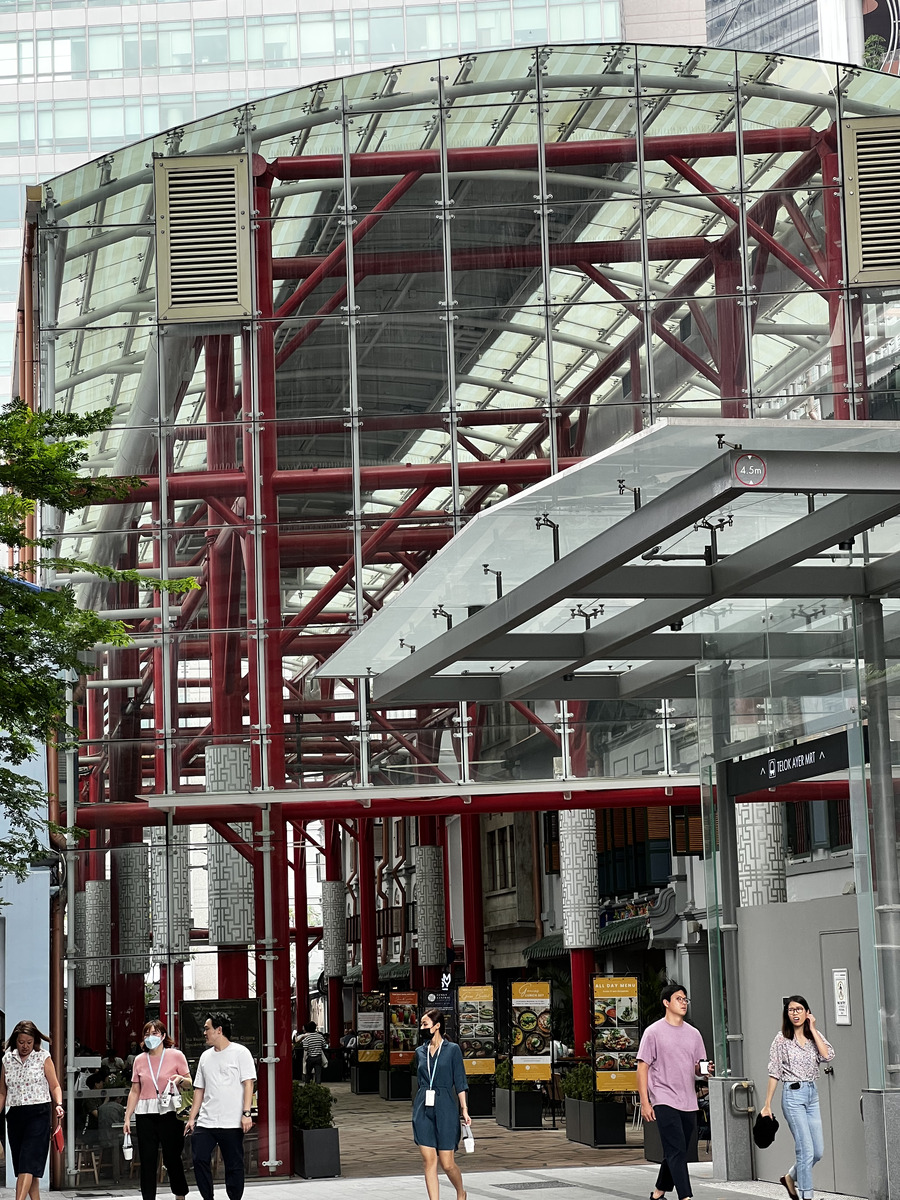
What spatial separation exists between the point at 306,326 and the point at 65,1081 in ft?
32.8

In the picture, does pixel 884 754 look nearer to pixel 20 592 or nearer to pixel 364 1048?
pixel 20 592

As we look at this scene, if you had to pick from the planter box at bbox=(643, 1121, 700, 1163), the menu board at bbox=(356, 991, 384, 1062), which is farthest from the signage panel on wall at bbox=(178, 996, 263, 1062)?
the menu board at bbox=(356, 991, 384, 1062)

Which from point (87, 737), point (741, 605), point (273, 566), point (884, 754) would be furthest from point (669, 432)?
point (87, 737)

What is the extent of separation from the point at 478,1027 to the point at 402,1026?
9540mm

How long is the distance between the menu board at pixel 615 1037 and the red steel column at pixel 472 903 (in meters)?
18.6

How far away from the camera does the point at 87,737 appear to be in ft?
84.5

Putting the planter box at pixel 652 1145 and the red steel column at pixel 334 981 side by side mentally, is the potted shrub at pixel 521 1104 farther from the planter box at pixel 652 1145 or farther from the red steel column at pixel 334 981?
the red steel column at pixel 334 981

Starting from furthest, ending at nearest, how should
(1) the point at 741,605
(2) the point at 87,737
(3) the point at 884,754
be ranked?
(2) the point at 87,737 < (1) the point at 741,605 < (3) the point at 884,754

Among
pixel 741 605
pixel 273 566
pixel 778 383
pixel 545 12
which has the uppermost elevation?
pixel 545 12

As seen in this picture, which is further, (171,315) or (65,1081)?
(171,315)

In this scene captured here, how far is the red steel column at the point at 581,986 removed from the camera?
32156 mm

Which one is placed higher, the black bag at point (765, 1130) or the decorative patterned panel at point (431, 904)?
the decorative patterned panel at point (431, 904)

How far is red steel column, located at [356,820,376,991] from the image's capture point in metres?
53.6

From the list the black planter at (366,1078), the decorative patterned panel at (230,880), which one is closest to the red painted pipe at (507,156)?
the decorative patterned panel at (230,880)
